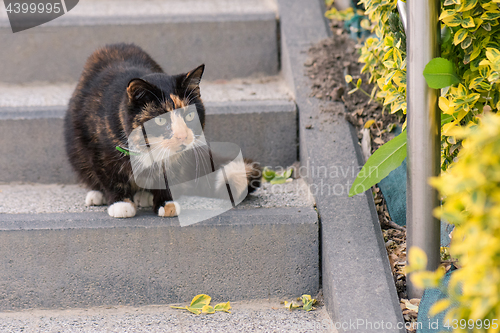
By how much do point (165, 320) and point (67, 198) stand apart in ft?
2.27

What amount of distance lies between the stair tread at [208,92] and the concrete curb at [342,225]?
0.40ft

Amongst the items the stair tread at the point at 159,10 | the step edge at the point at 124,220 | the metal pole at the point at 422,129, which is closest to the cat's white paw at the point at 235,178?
the step edge at the point at 124,220

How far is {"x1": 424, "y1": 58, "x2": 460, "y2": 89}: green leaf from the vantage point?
3.60 ft

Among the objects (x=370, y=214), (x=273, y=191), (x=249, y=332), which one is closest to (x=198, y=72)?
(x=273, y=191)

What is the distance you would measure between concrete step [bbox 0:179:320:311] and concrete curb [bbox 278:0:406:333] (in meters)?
0.09

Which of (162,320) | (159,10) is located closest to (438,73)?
(162,320)

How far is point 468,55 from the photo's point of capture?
118 centimetres

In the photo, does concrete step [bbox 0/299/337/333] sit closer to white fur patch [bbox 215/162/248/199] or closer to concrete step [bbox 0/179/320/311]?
concrete step [bbox 0/179/320/311]

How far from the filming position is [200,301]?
1471 millimetres

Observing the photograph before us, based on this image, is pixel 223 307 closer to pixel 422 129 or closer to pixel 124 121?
pixel 124 121

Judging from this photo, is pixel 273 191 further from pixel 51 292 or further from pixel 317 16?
pixel 317 16

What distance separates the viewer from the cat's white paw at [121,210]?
4.94 ft

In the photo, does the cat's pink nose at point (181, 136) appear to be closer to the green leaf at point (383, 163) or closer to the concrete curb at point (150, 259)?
the concrete curb at point (150, 259)

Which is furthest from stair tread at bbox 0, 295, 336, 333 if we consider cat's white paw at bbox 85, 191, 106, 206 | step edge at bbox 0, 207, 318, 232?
cat's white paw at bbox 85, 191, 106, 206
